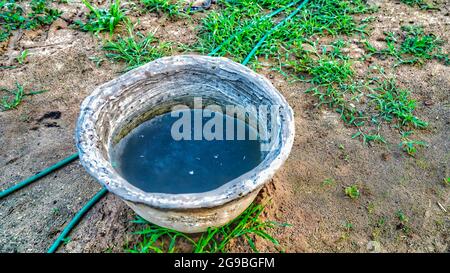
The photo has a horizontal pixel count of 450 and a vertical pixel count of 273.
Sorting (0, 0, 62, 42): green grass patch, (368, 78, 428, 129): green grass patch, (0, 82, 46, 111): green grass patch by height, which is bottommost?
(0, 82, 46, 111): green grass patch

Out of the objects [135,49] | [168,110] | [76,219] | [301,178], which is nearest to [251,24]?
[135,49]

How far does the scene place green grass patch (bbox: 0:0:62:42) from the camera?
3602mm

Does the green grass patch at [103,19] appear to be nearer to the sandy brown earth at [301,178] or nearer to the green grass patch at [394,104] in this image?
the sandy brown earth at [301,178]

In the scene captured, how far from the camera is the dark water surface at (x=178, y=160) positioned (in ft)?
6.62

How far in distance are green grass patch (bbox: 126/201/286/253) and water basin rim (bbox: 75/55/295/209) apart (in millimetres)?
478

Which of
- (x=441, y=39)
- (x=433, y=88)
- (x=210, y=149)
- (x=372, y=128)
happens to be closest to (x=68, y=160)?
(x=210, y=149)

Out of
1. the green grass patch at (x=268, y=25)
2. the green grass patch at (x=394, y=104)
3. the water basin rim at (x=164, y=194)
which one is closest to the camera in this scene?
the water basin rim at (x=164, y=194)

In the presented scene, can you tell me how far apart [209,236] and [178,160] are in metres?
0.44

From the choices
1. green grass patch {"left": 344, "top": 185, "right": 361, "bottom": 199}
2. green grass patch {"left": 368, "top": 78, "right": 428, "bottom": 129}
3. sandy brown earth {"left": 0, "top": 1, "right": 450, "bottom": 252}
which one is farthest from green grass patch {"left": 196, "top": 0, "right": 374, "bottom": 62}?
green grass patch {"left": 344, "top": 185, "right": 361, "bottom": 199}

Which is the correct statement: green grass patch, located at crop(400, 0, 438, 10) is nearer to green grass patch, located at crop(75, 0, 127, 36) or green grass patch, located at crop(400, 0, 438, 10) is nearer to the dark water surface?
the dark water surface

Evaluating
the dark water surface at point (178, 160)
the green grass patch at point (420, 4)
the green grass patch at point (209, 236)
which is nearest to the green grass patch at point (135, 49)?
the dark water surface at point (178, 160)

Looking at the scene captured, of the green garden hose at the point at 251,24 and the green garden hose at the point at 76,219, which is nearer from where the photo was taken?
the green garden hose at the point at 76,219

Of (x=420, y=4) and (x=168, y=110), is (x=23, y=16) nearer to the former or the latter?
(x=168, y=110)

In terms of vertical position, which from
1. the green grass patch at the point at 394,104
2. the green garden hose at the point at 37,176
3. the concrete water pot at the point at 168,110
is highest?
the concrete water pot at the point at 168,110
